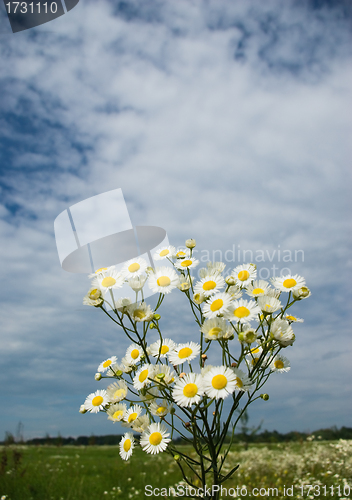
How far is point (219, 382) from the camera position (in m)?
1.50

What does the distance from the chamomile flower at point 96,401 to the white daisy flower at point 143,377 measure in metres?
0.31

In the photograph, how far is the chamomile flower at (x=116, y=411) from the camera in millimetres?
1843

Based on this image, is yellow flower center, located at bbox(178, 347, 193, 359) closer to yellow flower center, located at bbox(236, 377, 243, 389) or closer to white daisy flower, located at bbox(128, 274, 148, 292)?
yellow flower center, located at bbox(236, 377, 243, 389)

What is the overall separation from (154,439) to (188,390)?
356 millimetres

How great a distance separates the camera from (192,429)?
1742 millimetres

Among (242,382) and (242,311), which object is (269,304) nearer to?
(242,311)

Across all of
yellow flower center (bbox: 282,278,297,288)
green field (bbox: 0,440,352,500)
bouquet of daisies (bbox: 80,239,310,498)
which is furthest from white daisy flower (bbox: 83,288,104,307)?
green field (bbox: 0,440,352,500)

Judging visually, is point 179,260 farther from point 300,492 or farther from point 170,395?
point 300,492

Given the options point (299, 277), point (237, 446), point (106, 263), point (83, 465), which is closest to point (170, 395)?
point (299, 277)

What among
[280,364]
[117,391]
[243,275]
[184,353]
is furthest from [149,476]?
[243,275]

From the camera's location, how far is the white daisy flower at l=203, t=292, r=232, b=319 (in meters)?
1.60

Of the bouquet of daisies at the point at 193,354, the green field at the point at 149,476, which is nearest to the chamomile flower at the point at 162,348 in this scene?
the bouquet of daisies at the point at 193,354

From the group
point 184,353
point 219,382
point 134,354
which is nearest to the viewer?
point 219,382

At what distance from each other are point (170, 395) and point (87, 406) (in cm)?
56
